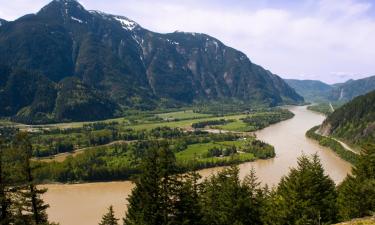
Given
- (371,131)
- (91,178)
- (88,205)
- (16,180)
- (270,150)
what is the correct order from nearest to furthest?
(16,180) → (88,205) → (91,178) → (270,150) → (371,131)

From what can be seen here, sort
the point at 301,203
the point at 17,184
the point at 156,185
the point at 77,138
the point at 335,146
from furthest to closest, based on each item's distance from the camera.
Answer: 1. the point at 77,138
2. the point at 335,146
3. the point at 301,203
4. the point at 156,185
5. the point at 17,184

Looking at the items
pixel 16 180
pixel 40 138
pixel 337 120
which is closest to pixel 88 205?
pixel 16 180

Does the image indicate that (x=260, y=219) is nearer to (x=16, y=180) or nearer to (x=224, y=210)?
(x=224, y=210)

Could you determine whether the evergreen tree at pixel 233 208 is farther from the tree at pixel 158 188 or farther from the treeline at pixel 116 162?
the treeline at pixel 116 162

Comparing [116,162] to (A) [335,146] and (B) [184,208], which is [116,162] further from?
(B) [184,208]

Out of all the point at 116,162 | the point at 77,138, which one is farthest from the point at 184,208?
the point at 77,138

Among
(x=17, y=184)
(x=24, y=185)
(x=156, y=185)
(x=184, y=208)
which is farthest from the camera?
(x=184, y=208)
